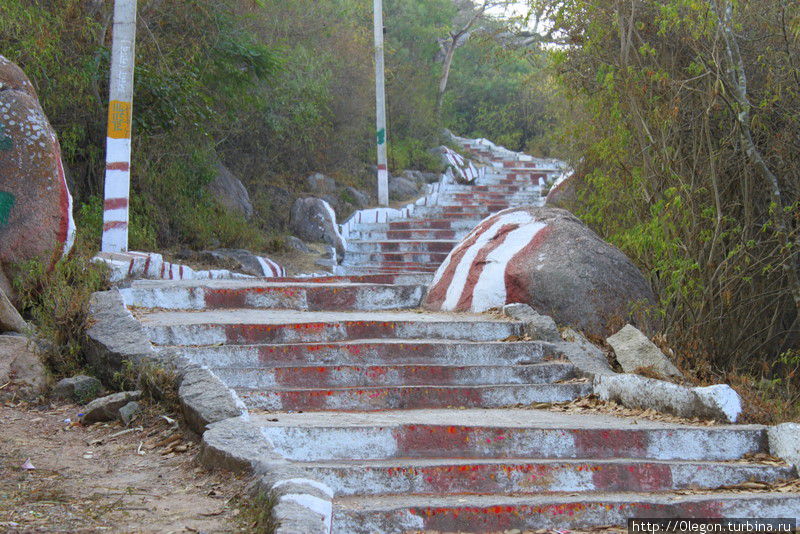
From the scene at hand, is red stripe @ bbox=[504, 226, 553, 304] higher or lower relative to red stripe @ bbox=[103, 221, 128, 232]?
lower

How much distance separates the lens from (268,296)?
23.6 ft

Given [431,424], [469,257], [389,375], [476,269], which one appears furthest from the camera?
[469,257]

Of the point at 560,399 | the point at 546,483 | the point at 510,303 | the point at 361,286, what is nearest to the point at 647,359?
the point at 560,399

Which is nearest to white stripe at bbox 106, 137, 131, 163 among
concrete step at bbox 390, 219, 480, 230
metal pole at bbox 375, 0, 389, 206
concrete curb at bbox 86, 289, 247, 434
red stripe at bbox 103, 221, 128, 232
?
red stripe at bbox 103, 221, 128, 232

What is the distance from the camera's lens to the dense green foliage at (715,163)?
6.82 meters

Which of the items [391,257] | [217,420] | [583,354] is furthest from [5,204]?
[391,257]

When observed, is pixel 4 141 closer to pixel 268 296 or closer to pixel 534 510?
pixel 268 296

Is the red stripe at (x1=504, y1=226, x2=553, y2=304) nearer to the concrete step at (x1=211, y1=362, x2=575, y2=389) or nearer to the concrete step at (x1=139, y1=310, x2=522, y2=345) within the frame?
the concrete step at (x1=139, y1=310, x2=522, y2=345)

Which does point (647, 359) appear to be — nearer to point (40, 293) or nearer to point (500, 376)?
point (500, 376)

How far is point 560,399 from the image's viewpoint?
570cm

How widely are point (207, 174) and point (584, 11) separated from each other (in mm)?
6675

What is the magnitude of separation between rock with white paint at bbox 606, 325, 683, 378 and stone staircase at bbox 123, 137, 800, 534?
0.41 m

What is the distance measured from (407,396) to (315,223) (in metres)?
9.70

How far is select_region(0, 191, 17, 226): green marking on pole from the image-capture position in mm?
6672
